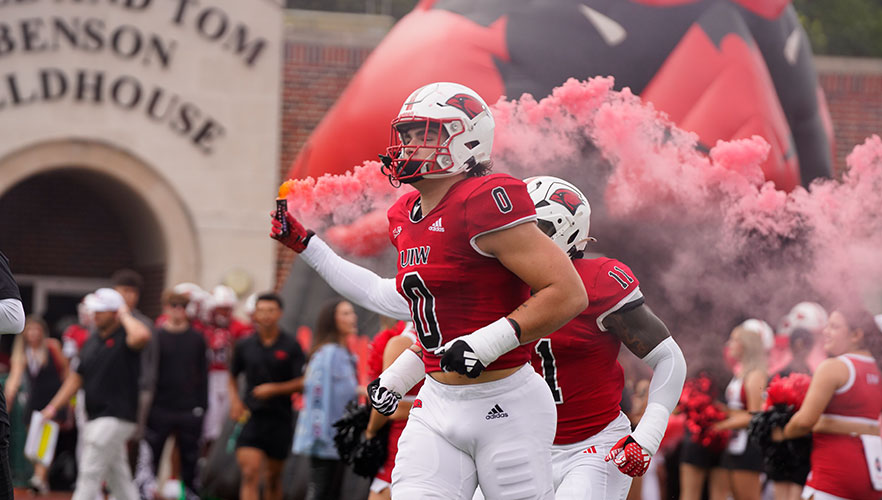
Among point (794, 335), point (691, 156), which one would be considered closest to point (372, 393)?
point (691, 156)

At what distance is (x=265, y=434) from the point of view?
29.2 feet

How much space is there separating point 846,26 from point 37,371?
30334 millimetres

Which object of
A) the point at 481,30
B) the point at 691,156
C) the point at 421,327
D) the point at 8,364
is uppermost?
the point at 481,30

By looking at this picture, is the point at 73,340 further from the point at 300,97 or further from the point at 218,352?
the point at 300,97

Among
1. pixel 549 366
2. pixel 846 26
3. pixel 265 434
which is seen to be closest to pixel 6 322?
pixel 549 366

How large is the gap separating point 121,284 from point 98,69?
21.1 ft

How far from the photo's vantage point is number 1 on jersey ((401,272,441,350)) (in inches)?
157

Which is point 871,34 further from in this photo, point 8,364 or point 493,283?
point 493,283

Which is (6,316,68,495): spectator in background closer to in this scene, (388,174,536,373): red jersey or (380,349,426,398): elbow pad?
(380,349,426,398): elbow pad

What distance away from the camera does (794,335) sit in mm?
7980

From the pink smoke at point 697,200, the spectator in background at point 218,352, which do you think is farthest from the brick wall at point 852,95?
the pink smoke at point 697,200

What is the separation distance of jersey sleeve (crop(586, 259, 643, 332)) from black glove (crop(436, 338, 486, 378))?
109 cm

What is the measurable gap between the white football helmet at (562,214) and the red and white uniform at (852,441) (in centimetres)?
223

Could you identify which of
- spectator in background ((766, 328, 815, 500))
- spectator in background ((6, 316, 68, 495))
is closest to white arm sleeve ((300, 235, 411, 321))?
spectator in background ((766, 328, 815, 500))
